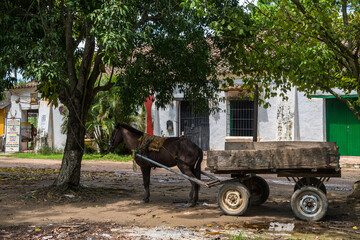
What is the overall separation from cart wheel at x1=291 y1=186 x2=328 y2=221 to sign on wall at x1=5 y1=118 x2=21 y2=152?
778 inches

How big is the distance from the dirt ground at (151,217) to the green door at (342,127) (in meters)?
7.47

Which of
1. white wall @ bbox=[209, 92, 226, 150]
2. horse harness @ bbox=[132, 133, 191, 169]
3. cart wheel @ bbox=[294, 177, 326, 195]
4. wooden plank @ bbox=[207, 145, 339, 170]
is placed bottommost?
cart wheel @ bbox=[294, 177, 326, 195]

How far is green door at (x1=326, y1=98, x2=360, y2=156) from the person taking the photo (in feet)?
56.4

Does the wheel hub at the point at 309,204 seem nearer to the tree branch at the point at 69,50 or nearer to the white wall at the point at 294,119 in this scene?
the tree branch at the point at 69,50

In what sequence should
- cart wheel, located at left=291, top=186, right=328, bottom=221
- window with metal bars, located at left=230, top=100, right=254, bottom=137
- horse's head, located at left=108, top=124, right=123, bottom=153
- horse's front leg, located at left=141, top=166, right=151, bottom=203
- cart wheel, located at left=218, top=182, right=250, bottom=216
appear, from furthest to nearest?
window with metal bars, located at left=230, top=100, right=254, bottom=137, horse's head, located at left=108, top=124, right=123, bottom=153, horse's front leg, located at left=141, top=166, right=151, bottom=203, cart wheel, located at left=218, top=182, right=250, bottom=216, cart wheel, located at left=291, top=186, right=328, bottom=221

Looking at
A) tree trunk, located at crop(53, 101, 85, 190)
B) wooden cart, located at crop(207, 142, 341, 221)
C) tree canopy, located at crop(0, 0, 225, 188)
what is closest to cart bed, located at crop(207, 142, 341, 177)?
wooden cart, located at crop(207, 142, 341, 221)

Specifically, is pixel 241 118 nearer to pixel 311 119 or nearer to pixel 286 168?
pixel 311 119

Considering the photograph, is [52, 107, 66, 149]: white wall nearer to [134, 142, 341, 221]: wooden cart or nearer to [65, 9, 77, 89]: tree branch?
[65, 9, 77, 89]: tree branch

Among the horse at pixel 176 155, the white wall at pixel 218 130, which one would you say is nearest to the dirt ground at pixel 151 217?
the horse at pixel 176 155

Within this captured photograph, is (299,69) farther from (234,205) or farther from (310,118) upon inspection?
(310,118)

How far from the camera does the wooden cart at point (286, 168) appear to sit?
6215 millimetres

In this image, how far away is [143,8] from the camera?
326 inches

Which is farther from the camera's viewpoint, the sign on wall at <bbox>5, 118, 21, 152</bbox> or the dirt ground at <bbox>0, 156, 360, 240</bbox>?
the sign on wall at <bbox>5, 118, 21, 152</bbox>

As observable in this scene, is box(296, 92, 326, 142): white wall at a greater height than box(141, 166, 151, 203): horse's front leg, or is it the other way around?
box(296, 92, 326, 142): white wall
